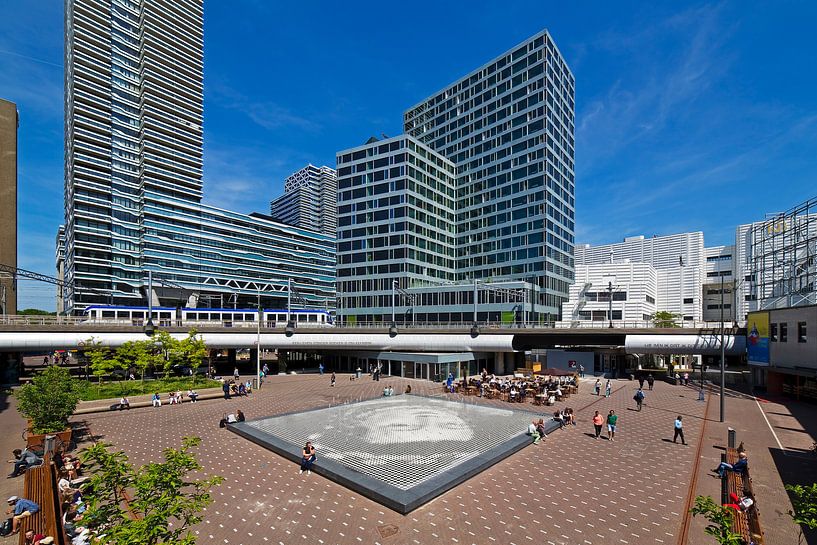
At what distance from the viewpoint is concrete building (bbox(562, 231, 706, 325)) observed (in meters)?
83.4

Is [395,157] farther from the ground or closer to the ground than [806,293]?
farther from the ground

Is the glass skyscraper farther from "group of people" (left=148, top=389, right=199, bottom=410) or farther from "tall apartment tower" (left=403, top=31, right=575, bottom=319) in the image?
"group of people" (left=148, top=389, right=199, bottom=410)

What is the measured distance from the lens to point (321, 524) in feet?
41.7

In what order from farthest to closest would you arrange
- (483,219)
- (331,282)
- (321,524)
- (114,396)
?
(331,282), (483,219), (114,396), (321,524)

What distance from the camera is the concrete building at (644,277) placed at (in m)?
83.4

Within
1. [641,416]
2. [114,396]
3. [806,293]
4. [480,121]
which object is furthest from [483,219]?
[114,396]

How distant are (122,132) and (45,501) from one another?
369ft

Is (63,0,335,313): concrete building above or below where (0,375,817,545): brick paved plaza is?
above

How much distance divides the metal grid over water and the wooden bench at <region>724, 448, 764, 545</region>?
9026 millimetres

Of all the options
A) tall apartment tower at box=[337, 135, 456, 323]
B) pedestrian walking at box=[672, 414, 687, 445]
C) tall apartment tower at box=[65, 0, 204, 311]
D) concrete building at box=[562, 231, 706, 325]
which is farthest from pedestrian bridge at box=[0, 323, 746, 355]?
tall apartment tower at box=[65, 0, 204, 311]

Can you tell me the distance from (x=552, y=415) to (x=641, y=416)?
19.3 feet

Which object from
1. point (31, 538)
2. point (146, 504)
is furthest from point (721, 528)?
point (31, 538)

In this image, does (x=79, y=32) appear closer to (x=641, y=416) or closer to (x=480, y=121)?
(x=480, y=121)

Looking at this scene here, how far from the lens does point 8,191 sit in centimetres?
8769
